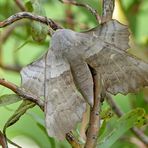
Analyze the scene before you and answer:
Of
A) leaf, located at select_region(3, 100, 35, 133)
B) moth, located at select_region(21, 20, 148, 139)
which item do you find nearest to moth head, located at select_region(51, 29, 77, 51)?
moth, located at select_region(21, 20, 148, 139)

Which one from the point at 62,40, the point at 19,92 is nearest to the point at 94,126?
the point at 19,92

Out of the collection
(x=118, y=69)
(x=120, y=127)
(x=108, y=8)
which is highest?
(x=108, y=8)

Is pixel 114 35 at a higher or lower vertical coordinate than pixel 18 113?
higher

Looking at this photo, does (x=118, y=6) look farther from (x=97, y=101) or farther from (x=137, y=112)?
(x=97, y=101)

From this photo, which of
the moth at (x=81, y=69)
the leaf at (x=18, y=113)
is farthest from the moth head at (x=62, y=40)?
A: the leaf at (x=18, y=113)

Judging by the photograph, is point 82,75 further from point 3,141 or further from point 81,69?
point 3,141

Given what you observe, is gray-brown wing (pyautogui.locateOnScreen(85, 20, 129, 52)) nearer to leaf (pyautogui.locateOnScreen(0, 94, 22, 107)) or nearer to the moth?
the moth

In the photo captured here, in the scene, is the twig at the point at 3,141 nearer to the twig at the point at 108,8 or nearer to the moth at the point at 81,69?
the moth at the point at 81,69
